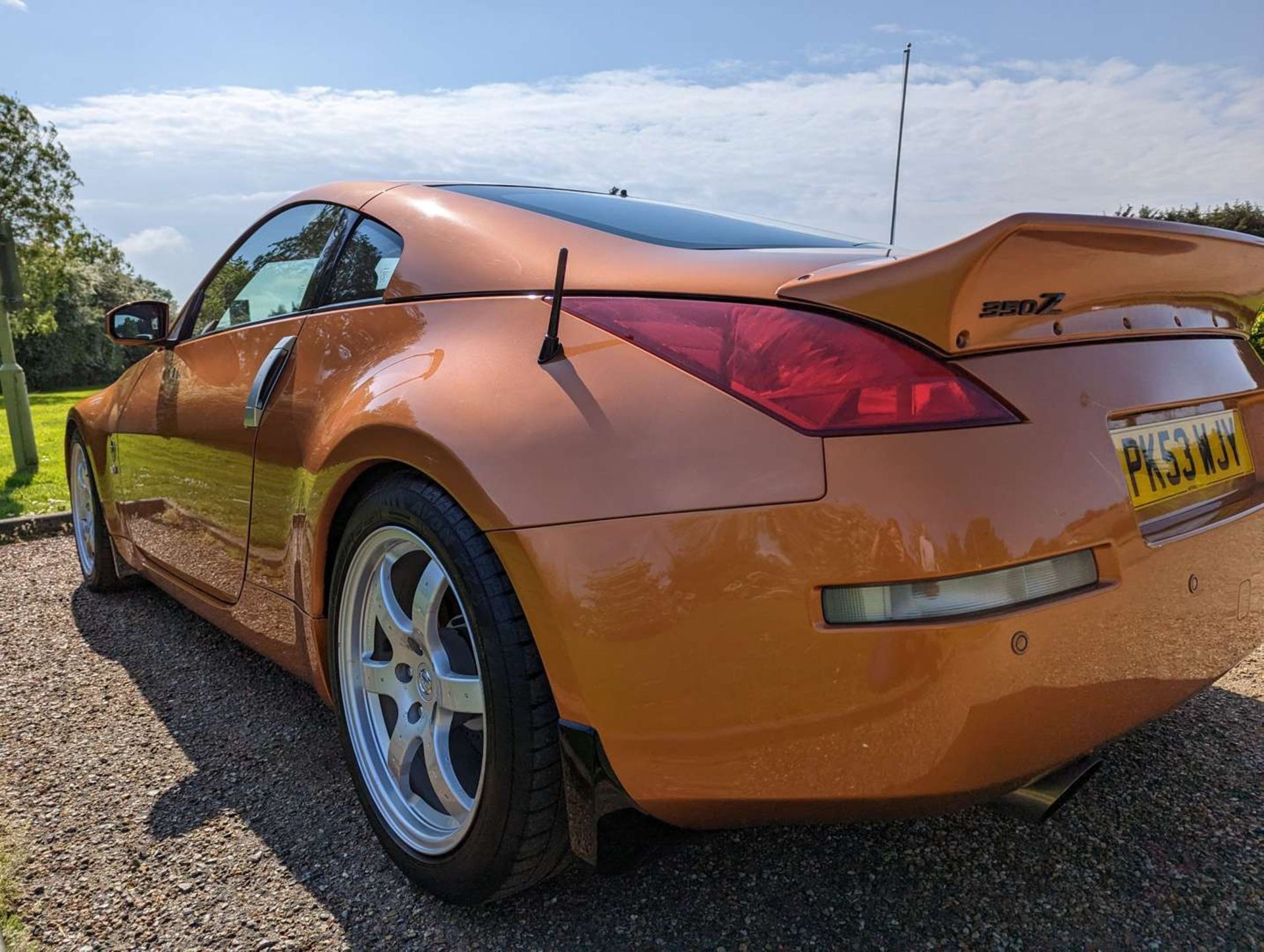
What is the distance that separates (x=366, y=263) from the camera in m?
2.25

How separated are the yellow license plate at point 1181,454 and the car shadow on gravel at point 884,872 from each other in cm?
78

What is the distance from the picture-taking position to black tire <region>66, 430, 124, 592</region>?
394cm

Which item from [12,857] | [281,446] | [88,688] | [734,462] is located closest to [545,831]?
[734,462]

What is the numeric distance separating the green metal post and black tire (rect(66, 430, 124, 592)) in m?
3.82

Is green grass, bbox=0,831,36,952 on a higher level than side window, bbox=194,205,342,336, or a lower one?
lower

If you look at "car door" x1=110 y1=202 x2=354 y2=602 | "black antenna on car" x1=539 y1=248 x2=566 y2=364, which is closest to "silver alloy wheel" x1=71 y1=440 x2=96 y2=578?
"car door" x1=110 y1=202 x2=354 y2=602

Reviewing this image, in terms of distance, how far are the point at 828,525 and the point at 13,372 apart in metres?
8.54

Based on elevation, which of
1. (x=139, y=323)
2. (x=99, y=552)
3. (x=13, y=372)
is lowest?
(x=99, y=552)

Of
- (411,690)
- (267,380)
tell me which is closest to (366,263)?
(267,380)

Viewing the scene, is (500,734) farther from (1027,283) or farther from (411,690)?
(1027,283)

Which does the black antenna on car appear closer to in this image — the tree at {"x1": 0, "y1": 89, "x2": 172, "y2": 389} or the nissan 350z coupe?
the nissan 350z coupe

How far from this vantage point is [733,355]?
1.41 meters

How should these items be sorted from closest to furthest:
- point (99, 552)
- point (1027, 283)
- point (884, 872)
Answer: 1. point (1027, 283)
2. point (884, 872)
3. point (99, 552)

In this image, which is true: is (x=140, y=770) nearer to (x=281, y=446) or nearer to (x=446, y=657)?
(x=281, y=446)
